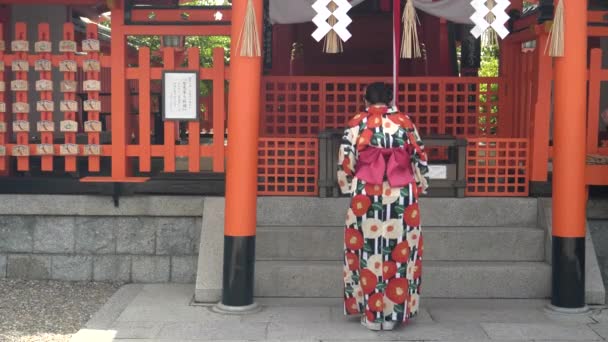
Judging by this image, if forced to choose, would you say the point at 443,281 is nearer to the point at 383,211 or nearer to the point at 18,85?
the point at 383,211

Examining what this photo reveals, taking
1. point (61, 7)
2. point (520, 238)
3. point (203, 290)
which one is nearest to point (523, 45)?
point (520, 238)

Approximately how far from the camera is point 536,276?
6.24 metres

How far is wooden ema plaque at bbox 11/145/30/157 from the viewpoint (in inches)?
281

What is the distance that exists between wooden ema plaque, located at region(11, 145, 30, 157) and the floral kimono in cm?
349

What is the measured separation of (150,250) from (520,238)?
3494 millimetres

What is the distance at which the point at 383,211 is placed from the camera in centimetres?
529

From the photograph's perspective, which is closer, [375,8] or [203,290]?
[203,290]

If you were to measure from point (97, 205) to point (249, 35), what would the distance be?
99.0 inches

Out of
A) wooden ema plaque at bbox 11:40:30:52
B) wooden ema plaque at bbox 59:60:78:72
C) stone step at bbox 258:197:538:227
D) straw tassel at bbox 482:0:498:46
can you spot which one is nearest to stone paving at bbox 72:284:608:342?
stone step at bbox 258:197:538:227

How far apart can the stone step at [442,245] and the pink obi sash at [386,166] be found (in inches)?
52.0

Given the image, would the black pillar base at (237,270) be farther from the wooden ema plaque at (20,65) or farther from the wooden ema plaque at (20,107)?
the wooden ema plaque at (20,65)

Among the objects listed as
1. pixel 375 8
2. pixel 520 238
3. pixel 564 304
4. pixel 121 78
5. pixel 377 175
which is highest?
pixel 375 8

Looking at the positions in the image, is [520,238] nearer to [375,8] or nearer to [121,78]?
[121,78]

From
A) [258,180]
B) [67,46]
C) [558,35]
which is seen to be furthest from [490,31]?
[67,46]
